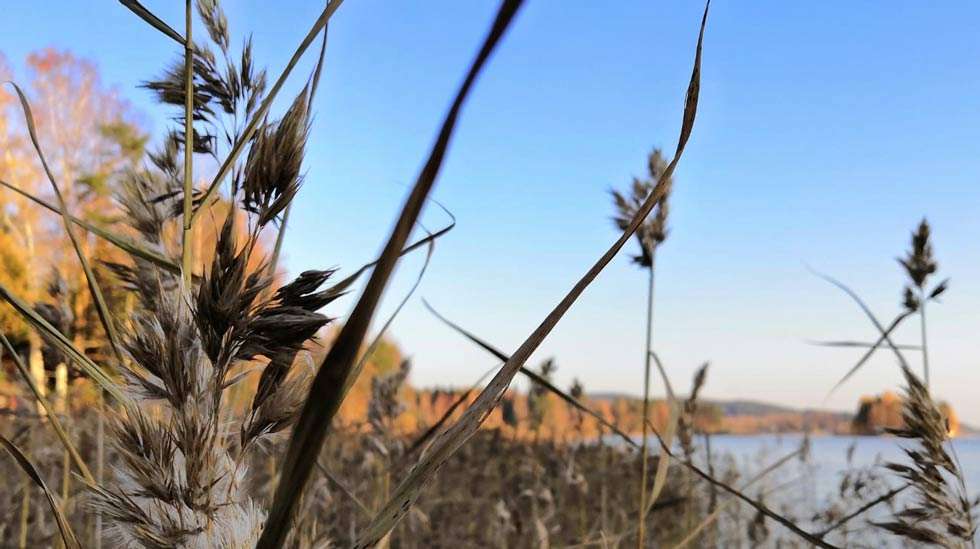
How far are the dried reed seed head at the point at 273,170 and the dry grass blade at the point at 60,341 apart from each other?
16 cm

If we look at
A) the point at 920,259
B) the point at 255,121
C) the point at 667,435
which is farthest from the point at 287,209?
the point at 920,259

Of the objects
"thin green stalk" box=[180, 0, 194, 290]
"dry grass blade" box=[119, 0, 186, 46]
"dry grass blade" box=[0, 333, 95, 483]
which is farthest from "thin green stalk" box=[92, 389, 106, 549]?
"dry grass blade" box=[119, 0, 186, 46]

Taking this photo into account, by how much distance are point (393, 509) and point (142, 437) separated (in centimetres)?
17

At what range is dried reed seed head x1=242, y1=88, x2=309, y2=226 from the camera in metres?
0.58

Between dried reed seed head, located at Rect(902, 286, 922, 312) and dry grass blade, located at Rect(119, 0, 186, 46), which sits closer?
dry grass blade, located at Rect(119, 0, 186, 46)

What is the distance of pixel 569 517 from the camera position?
4531mm

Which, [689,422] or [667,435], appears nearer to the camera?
[667,435]

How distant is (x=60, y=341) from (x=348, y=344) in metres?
0.39

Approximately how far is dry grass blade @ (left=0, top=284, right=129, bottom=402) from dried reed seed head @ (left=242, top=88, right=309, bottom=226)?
0.16 m

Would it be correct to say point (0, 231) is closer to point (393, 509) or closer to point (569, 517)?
point (569, 517)

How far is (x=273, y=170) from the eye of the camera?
58 cm

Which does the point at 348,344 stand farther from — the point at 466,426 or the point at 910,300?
the point at 910,300

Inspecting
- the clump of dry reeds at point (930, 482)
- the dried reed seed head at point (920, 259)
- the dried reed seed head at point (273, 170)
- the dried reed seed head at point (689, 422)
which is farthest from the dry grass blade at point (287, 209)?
the dried reed seed head at point (689, 422)

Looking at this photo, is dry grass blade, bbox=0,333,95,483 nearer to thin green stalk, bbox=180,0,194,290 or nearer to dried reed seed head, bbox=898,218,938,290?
thin green stalk, bbox=180,0,194,290
